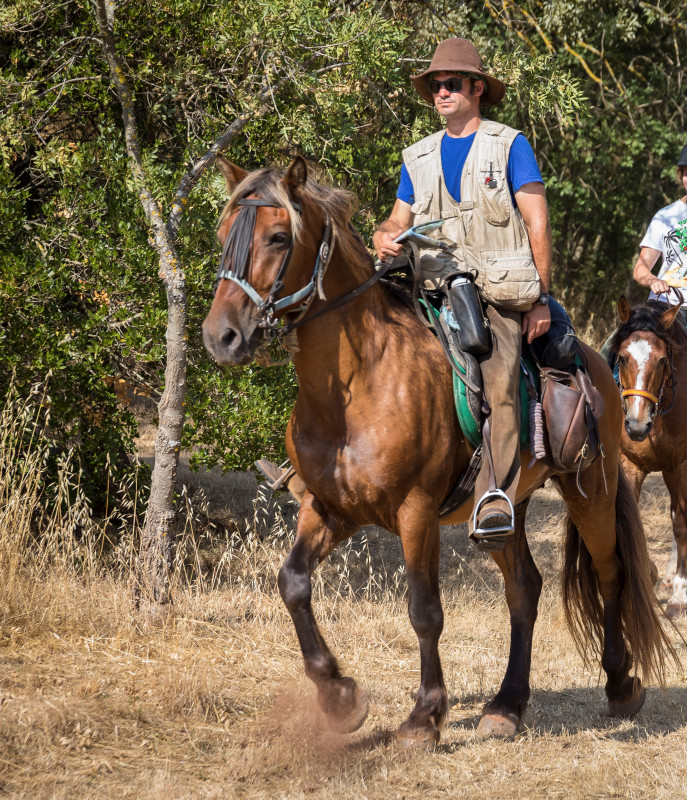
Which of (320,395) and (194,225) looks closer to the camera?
(320,395)

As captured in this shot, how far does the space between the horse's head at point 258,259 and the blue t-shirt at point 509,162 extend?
101cm

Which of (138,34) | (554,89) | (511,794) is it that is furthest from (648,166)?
(511,794)

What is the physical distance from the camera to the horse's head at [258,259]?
379cm

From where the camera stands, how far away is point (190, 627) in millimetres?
6266

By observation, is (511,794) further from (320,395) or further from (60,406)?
(60,406)

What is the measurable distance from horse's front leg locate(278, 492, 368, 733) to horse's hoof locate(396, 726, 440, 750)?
231mm

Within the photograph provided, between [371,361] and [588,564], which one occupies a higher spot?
[371,361]

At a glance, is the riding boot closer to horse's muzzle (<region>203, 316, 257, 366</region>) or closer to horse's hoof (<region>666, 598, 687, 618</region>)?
horse's muzzle (<region>203, 316, 257, 366</region>)

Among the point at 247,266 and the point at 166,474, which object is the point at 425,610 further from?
the point at 166,474

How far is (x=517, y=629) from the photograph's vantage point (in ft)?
18.3

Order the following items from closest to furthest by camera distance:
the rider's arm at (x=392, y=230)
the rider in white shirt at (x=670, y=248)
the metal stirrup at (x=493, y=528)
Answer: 1. the metal stirrup at (x=493, y=528)
2. the rider's arm at (x=392, y=230)
3. the rider in white shirt at (x=670, y=248)

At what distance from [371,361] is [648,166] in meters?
13.8

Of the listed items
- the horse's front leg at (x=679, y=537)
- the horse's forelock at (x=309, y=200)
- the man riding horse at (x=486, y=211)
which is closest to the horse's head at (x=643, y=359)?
the horse's front leg at (x=679, y=537)

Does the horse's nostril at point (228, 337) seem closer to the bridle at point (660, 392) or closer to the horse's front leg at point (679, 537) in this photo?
the bridle at point (660, 392)
